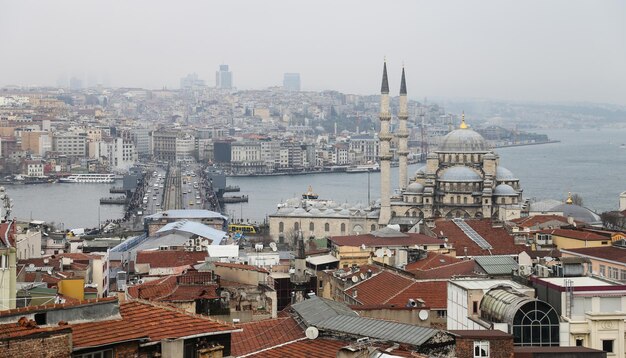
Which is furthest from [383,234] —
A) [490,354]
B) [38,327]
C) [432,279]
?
[38,327]

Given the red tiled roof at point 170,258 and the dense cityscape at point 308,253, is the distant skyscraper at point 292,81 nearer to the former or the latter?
the dense cityscape at point 308,253

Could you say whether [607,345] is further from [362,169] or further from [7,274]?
[362,169]

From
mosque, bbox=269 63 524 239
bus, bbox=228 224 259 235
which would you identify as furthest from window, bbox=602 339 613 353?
bus, bbox=228 224 259 235

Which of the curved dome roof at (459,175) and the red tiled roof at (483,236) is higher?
the red tiled roof at (483,236)

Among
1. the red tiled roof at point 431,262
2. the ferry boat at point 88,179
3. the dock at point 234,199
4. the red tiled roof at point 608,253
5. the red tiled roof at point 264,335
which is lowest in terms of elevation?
the ferry boat at point 88,179

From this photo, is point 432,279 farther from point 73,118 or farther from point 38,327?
point 73,118

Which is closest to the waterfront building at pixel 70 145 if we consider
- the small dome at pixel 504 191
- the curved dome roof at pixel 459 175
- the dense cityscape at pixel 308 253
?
the dense cityscape at pixel 308 253

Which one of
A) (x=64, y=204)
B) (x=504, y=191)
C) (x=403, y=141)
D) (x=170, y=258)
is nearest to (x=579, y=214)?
(x=504, y=191)
